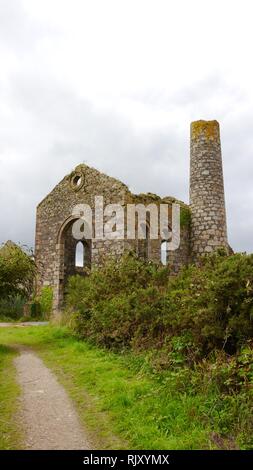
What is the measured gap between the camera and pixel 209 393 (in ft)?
18.7

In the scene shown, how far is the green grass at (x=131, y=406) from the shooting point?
485cm

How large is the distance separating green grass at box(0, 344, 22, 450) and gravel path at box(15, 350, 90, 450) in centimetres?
11

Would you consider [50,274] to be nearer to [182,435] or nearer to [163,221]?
[163,221]

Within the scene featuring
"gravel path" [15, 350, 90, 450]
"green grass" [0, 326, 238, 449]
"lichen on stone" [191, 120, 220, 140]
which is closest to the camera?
"green grass" [0, 326, 238, 449]

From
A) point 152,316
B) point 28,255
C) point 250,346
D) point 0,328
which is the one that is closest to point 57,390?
point 152,316

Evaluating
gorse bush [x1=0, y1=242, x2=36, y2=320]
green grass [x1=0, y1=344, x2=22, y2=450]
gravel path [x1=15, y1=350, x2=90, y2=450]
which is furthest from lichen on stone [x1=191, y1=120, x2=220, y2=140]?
gravel path [x1=15, y1=350, x2=90, y2=450]

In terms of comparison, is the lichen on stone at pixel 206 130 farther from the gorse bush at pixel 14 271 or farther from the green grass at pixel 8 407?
the green grass at pixel 8 407

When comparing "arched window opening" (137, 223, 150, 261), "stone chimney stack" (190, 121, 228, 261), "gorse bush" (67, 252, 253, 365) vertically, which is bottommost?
"gorse bush" (67, 252, 253, 365)

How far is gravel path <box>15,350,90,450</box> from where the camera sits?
4.96 m

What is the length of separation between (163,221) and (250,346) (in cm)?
1307

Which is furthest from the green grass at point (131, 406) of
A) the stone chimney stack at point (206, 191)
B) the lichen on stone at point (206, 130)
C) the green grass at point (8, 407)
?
the lichen on stone at point (206, 130)

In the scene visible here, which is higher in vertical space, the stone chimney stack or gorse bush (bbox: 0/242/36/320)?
the stone chimney stack

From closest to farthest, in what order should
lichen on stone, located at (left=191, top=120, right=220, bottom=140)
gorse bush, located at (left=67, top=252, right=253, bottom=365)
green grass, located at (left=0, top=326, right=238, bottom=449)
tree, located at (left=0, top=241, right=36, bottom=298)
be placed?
green grass, located at (left=0, top=326, right=238, bottom=449) → gorse bush, located at (left=67, top=252, right=253, bottom=365) → tree, located at (left=0, top=241, right=36, bottom=298) → lichen on stone, located at (left=191, top=120, right=220, bottom=140)

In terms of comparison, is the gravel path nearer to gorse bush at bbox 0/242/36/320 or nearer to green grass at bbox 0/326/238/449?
green grass at bbox 0/326/238/449
